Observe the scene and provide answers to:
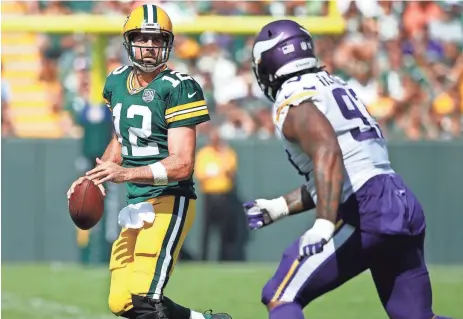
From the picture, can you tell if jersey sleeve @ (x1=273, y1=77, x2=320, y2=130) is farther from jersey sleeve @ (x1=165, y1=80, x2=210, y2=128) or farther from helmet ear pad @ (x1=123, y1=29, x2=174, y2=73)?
helmet ear pad @ (x1=123, y1=29, x2=174, y2=73)

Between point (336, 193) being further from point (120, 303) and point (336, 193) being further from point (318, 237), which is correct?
point (120, 303)

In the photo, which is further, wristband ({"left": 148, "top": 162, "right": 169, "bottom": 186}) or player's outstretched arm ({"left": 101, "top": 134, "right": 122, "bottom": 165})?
player's outstretched arm ({"left": 101, "top": 134, "right": 122, "bottom": 165})

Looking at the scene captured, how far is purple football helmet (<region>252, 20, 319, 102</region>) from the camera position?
4930mm

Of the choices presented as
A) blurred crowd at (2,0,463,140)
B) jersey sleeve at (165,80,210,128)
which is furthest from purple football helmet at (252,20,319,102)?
blurred crowd at (2,0,463,140)

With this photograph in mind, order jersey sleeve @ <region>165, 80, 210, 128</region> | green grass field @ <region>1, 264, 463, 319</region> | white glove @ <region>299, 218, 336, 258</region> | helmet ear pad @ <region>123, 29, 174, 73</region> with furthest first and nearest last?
1. green grass field @ <region>1, 264, 463, 319</region>
2. helmet ear pad @ <region>123, 29, 174, 73</region>
3. jersey sleeve @ <region>165, 80, 210, 128</region>
4. white glove @ <region>299, 218, 336, 258</region>

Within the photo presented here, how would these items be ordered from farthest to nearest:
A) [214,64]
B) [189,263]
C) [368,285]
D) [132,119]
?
1. [214,64]
2. [189,263]
3. [368,285]
4. [132,119]

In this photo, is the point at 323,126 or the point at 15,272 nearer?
the point at 323,126

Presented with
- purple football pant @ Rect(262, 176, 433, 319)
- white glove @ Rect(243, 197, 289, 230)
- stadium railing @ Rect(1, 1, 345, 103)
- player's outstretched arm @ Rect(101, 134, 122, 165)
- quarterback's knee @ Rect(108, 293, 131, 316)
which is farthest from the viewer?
stadium railing @ Rect(1, 1, 345, 103)

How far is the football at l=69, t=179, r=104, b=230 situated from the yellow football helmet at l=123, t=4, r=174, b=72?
67cm

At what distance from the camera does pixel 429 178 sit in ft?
41.6

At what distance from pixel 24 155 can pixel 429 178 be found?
458cm

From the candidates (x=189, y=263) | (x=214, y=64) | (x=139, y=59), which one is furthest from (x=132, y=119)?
(x=214, y=64)

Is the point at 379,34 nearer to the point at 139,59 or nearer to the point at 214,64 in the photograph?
the point at 214,64

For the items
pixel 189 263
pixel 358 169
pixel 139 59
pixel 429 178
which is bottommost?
pixel 189 263
